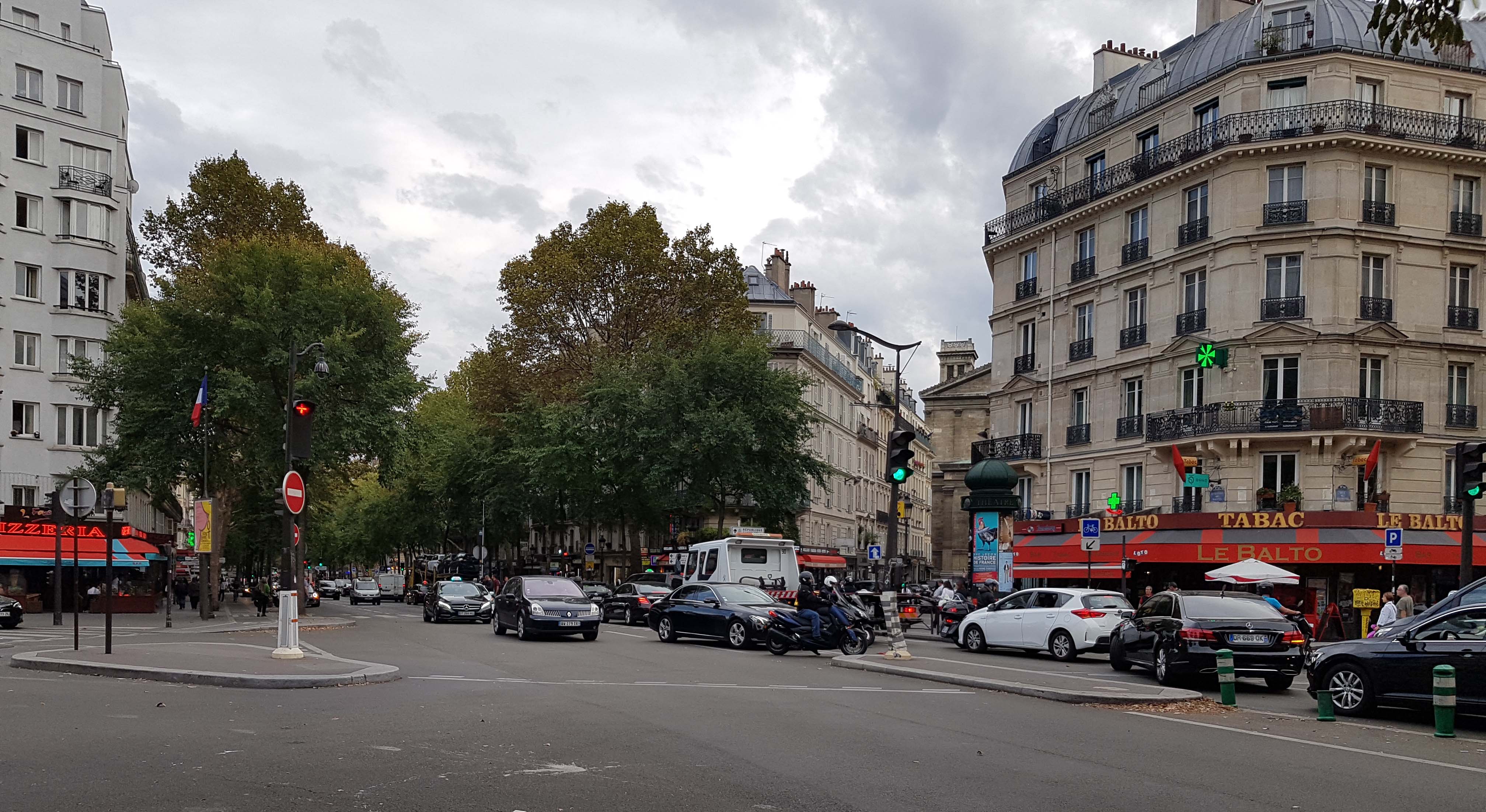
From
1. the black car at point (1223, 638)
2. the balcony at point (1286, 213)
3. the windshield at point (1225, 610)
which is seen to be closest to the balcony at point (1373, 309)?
the balcony at point (1286, 213)

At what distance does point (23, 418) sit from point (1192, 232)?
4330 cm

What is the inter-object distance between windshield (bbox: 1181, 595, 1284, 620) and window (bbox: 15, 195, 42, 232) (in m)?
47.8

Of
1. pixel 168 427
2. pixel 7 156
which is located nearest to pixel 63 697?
pixel 168 427

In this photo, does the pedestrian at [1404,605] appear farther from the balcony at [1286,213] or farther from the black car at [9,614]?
the black car at [9,614]

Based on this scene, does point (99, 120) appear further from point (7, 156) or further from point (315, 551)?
point (315, 551)

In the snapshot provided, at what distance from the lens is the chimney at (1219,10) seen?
44219 mm

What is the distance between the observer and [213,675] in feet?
55.8

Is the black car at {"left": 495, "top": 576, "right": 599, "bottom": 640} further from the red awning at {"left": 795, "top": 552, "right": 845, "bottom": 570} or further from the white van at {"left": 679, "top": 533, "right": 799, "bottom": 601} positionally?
the red awning at {"left": 795, "top": 552, "right": 845, "bottom": 570}

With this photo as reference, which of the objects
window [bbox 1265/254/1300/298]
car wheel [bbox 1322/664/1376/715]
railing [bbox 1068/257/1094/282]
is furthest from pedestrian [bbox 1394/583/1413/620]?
railing [bbox 1068/257/1094/282]

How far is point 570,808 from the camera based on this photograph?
27.8 feet

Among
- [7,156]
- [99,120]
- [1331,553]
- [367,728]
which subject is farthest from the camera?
[99,120]

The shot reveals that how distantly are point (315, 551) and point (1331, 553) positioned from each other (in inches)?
3741

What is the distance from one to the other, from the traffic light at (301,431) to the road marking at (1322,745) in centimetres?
1235

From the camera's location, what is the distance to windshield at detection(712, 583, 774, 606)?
90.9 feet
